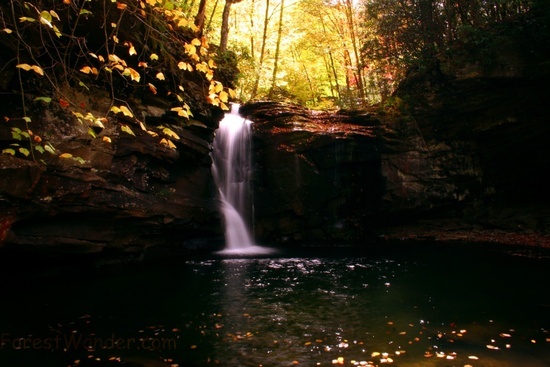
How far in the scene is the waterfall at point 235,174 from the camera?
14.2 meters

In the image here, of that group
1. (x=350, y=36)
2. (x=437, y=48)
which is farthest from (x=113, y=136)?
(x=350, y=36)

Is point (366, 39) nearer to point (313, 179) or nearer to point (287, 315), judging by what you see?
point (313, 179)

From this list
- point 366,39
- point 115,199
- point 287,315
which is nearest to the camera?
point 287,315

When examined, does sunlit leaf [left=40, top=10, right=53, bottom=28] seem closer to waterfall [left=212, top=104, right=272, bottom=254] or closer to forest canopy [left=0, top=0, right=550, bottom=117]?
forest canopy [left=0, top=0, right=550, bottom=117]

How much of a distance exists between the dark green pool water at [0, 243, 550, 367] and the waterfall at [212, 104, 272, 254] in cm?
352

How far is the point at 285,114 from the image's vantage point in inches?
609

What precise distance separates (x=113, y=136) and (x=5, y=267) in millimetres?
4150

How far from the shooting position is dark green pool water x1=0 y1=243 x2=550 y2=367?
5.16 meters

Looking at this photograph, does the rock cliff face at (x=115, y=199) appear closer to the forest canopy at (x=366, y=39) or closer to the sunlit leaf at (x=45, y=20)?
the sunlit leaf at (x=45, y=20)

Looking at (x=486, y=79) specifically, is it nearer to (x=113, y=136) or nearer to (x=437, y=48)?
(x=437, y=48)

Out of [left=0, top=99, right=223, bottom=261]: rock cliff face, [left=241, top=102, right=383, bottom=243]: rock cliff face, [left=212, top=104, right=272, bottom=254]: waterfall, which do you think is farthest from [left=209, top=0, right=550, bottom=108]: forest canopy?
[left=0, top=99, right=223, bottom=261]: rock cliff face

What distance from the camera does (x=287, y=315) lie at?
22.2 feet

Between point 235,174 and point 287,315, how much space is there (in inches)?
350

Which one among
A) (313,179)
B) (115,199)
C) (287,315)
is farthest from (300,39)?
(287,315)
